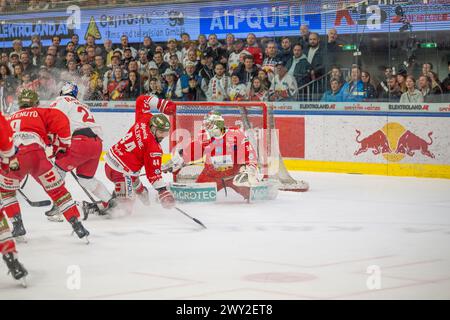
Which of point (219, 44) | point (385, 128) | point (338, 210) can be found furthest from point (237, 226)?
point (219, 44)

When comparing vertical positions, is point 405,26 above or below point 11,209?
above

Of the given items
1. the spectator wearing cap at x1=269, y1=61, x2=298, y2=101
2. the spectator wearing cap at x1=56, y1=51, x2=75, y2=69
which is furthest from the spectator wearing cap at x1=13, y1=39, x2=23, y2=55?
the spectator wearing cap at x1=269, y1=61, x2=298, y2=101

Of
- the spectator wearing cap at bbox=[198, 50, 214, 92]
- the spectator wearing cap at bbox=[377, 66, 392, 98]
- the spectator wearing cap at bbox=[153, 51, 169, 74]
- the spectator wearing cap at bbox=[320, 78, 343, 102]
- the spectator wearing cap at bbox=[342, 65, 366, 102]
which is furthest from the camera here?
the spectator wearing cap at bbox=[153, 51, 169, 74]

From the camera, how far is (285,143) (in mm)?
11633

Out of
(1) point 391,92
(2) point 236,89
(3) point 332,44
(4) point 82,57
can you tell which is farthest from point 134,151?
(4) point 82,57

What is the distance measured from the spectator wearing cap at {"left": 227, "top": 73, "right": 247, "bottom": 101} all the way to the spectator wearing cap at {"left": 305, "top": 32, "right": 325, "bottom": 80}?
1003mm

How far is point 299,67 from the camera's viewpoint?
38.7 ft

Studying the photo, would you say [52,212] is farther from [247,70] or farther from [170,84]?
[170,84]

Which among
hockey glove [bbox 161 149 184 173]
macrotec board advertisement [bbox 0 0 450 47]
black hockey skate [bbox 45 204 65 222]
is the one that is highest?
macrotec board advertisement [bbox 0 0 450 47]

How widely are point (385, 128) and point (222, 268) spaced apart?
229 inches

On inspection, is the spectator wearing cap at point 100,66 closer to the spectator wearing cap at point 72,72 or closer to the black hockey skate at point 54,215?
the spectator wearing cap at point 72,72

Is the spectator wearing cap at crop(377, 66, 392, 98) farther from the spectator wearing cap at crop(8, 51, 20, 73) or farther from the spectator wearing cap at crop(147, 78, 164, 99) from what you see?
the spectator wearing cap at crop(8, 51, 20, 73)

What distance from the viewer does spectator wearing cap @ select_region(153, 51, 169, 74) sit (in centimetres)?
1310
